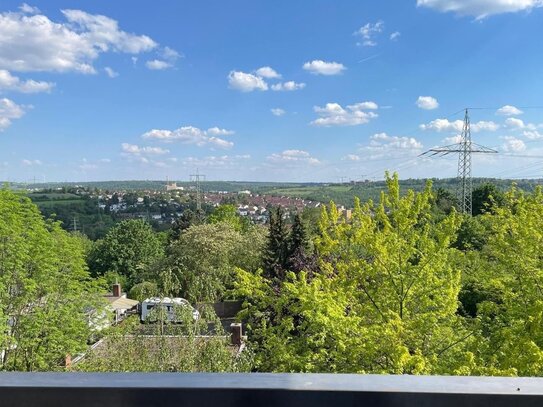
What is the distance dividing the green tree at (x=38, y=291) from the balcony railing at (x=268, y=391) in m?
8.92

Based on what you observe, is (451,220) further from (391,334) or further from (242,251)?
(242,251)

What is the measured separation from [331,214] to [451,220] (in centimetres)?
186

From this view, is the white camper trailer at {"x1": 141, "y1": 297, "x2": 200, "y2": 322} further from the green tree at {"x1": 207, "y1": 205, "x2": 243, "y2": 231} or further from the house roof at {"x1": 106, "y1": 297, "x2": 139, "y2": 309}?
the green tree at {"x1": 207, "y1": 205, "x2": 243, "y2": 231}

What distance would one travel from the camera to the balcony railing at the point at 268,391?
0.77 meters

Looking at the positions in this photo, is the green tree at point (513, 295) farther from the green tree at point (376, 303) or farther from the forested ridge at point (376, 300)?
the green tree at point (376, 303)

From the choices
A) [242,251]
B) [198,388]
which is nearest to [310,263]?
[198,388]

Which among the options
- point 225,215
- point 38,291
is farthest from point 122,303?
point 38,291

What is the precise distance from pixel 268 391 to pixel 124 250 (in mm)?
32677

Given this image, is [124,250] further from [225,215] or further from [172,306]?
[172,306]

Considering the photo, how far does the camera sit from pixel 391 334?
16.3ft

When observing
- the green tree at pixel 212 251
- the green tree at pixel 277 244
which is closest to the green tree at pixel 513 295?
the green tree at pixel 277 244

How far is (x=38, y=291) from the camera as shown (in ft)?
32.5

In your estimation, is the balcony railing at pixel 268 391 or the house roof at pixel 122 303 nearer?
the balcony railing at pixel 268 391

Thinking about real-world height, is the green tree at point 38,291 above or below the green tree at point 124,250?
above
